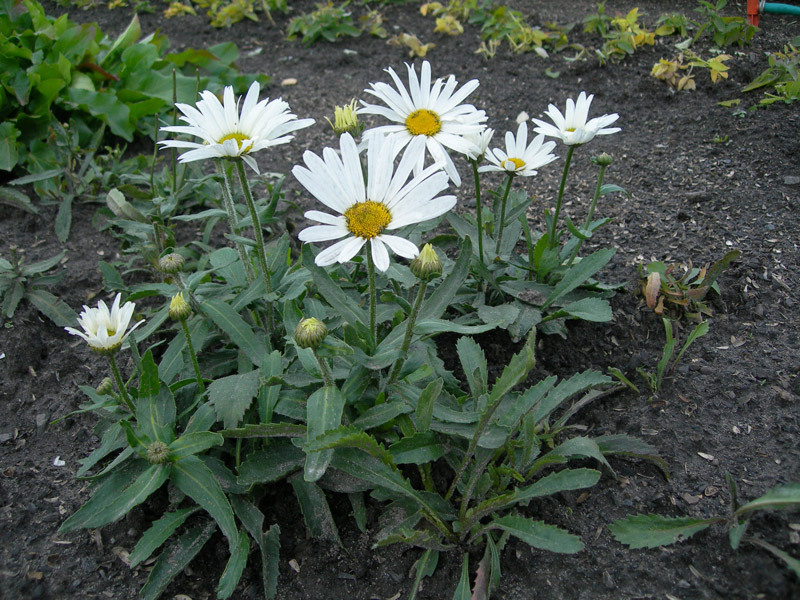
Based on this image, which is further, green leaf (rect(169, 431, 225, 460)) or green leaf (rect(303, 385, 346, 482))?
green leaf (rect(169, 431, 225, 460))

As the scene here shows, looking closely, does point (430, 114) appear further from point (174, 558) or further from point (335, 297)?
point (174, 558)

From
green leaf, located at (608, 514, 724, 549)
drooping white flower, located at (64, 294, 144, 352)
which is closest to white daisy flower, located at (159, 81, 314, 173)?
drooping white flower, located at (64, 294, 144, 352)

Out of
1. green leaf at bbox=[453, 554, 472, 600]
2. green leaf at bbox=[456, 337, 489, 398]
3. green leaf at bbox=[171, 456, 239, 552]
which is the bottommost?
green leaf at bbox=[453, 554, 472, 600]

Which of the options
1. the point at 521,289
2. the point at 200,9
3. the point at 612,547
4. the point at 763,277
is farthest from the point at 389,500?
the point at 200,9

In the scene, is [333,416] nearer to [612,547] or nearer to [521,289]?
[612,547]

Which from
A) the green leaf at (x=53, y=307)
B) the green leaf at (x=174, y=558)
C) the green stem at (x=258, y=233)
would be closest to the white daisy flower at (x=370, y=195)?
the green stem at (x=258, y=233)

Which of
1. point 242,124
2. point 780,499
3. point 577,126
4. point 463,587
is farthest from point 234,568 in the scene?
point 577,126

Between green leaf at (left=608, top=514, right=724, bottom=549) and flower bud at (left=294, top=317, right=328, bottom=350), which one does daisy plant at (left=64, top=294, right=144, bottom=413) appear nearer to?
flower bud at (left=294, top=317, right=328, bottom=350)
